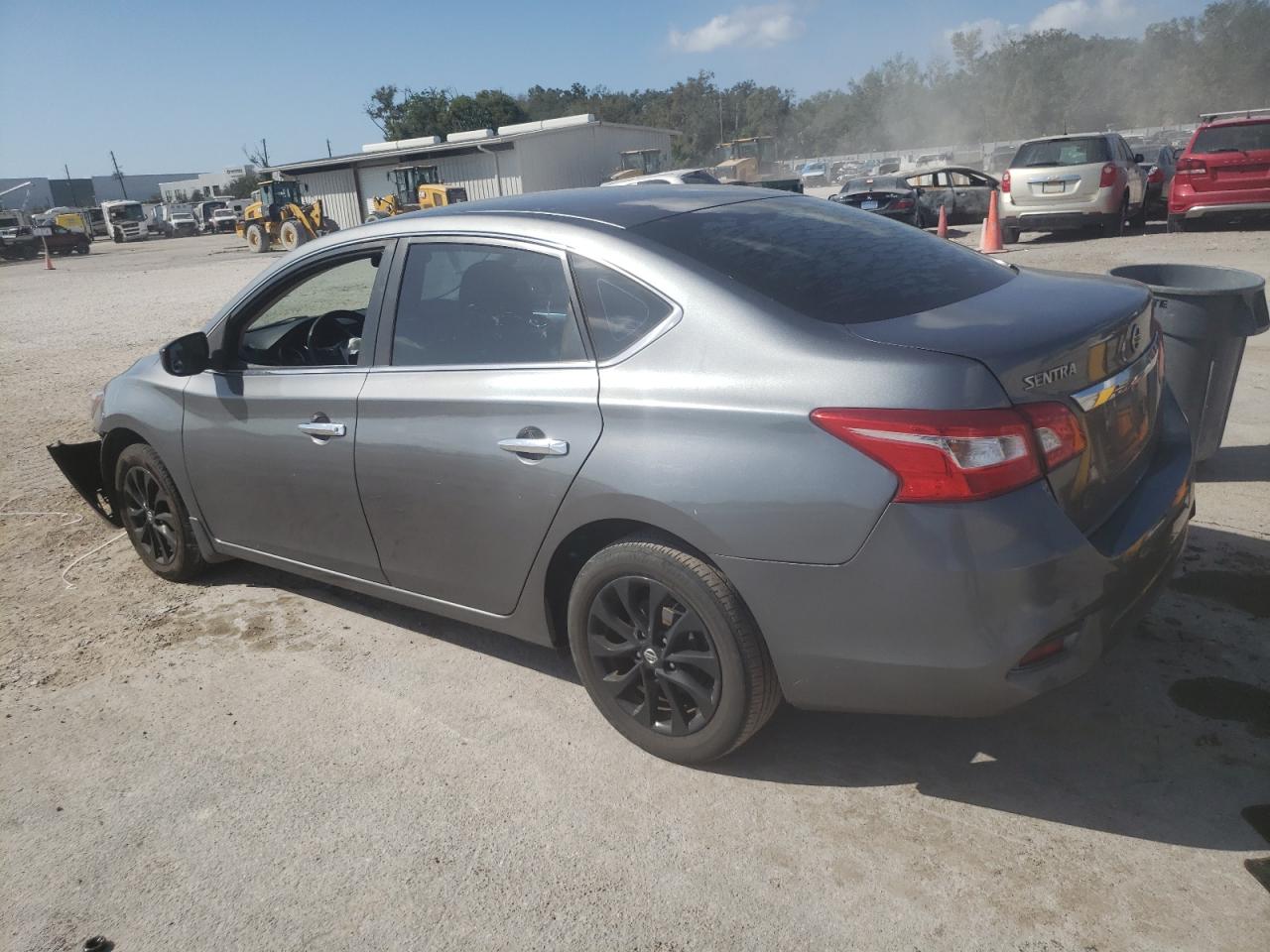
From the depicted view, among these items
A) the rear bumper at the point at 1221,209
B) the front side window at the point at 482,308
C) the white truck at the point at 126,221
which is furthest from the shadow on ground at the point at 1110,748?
the white truck at the point at 126,221

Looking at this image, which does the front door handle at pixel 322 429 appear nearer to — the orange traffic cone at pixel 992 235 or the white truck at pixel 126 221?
the orange traffic cone at pixel 992 235

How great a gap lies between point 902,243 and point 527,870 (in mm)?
2303

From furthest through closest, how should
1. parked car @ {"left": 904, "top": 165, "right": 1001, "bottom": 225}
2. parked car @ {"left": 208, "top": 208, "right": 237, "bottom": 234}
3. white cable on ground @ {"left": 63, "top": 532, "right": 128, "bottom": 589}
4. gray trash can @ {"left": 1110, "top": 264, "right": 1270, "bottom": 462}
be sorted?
parked car @ {"left": 208, "top": 208, "right": 237, "bottom": 234}
parked car @ {"left": 904, "top": 165, "right": 1001, "bottom": 225}
white cable on ground @ {"left": 63, "top": 532, "right": 128, "bottom": 589}
gray trash can @ {"left": 1110, "top": 264, "right": 1270, "bottom": 462}

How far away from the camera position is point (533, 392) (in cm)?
300

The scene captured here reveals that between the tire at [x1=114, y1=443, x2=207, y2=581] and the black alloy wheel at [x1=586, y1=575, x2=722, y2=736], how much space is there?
8.03ft

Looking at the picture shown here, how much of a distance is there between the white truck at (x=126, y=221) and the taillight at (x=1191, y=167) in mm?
56879

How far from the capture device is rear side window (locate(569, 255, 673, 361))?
2818mm

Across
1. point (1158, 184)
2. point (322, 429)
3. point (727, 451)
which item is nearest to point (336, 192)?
point (1158, 184)

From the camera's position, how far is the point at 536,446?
9.64ft

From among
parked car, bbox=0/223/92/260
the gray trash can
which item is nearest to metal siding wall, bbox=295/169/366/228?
parked car, bbox=0/223/92/260

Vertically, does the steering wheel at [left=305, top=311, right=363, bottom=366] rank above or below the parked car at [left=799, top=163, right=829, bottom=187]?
above

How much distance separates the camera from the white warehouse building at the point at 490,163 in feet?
152

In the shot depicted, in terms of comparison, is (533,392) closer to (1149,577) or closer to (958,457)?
(958,457)

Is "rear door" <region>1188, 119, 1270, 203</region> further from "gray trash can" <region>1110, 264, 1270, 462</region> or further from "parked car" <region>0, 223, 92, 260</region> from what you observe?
"parked car" <region>0, 223, 92, 260</region>
